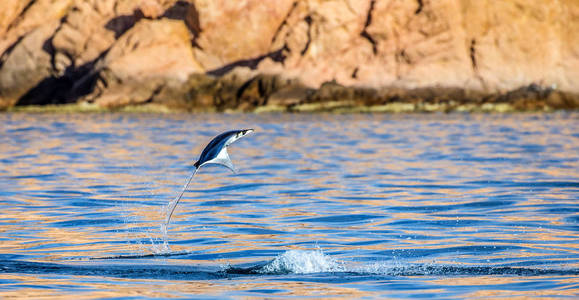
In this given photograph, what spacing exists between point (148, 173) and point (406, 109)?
4840cm

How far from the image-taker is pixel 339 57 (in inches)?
2916

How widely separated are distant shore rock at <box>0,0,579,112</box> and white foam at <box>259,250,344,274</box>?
5953 centimetres

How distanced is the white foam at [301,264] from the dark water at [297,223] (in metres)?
0.02

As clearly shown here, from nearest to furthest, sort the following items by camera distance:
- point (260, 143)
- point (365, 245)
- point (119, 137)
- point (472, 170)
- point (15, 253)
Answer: point (15, 253)
point (365, 245)
point (472, 170)
point (260, 143)
point (119, 137)

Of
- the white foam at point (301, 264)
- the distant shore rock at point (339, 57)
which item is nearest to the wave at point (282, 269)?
the white foam at point (301, 264)

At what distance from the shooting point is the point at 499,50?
76.1 m

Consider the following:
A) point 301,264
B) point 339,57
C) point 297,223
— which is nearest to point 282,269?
point 301,264

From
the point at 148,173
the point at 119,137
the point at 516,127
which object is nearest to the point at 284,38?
the point at 516,127

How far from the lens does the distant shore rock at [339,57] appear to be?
72125 millimetres

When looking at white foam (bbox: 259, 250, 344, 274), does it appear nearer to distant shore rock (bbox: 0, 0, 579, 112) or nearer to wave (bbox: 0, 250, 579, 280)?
wave (bbox: 0, 250, 579, 280)

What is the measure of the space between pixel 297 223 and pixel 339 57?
60.2 meters

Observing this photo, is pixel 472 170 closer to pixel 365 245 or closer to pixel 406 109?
pixel 365 245

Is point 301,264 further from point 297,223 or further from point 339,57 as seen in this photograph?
point 339,57

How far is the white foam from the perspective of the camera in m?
10.5
